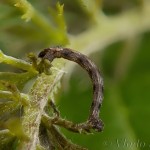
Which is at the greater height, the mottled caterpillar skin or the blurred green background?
the mottled caterpillar skin

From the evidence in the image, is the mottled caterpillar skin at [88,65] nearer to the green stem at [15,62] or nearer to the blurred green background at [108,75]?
the green stem at [15,62]

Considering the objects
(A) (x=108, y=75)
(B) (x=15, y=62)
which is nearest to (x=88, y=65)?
(B) (x=15, y=62)

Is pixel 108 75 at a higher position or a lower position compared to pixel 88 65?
lower

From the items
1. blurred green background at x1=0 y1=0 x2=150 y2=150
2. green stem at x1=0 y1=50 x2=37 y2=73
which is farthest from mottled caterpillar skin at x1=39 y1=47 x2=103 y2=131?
blurred green background at x1=0 y1=0 x2=150 y2=150

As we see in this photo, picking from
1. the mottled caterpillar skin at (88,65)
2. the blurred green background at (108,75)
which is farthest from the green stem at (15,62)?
the blurred green background at (108,75)

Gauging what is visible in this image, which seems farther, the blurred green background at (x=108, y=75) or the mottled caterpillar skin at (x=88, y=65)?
the blurred green background at (x=108, y=75)

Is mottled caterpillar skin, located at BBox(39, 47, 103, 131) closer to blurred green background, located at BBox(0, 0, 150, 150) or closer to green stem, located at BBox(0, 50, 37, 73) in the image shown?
green stem, located at BBox(0, 50, 37, 73)

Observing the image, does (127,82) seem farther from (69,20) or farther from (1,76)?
(1,76)

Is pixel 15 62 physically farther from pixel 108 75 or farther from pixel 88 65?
pixel 108 75

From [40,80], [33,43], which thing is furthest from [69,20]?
[40,80]
